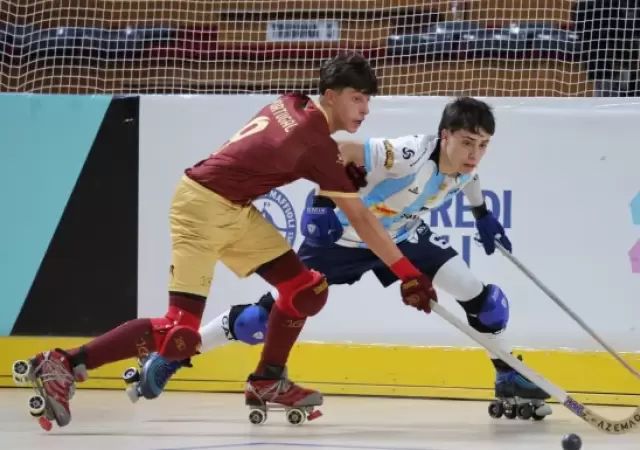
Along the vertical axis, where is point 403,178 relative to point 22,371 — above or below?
above

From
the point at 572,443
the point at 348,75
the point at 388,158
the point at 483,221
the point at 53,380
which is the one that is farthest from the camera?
the point at 483,221

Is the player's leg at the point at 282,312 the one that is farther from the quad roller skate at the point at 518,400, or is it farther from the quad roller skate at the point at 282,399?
the quad roller skate at the point at 518,400

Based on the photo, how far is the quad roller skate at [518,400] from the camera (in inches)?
174

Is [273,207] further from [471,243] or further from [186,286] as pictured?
[186,286]

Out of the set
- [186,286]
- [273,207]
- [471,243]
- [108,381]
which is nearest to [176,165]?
[273,207]

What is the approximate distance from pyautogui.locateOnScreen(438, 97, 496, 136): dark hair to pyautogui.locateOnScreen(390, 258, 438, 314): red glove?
0.64m

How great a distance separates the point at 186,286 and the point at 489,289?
125cm

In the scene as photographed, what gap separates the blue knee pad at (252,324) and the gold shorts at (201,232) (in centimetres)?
42

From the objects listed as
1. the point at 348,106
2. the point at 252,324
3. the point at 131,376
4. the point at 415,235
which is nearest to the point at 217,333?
the point at 252,324

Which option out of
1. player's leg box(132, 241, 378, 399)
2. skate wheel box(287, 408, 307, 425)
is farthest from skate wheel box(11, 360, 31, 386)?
skate wheel box(287, 408, 307, 425)

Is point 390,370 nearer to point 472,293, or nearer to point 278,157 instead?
point 472,293

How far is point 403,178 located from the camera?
432 cm

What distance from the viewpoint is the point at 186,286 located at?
385cm

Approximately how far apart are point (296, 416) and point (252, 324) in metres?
0.39
